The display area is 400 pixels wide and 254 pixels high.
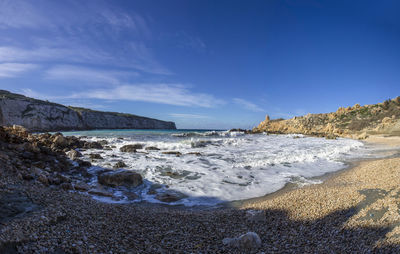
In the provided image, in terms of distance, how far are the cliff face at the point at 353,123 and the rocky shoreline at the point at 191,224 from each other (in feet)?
117

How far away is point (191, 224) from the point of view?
4656 mm

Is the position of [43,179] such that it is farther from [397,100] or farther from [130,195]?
[397,100]

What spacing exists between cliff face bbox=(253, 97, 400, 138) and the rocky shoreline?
117ft

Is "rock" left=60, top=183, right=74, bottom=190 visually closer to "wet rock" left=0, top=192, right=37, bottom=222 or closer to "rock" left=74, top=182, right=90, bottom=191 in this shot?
"rock" left=74, top=182, right=90, bottom=191

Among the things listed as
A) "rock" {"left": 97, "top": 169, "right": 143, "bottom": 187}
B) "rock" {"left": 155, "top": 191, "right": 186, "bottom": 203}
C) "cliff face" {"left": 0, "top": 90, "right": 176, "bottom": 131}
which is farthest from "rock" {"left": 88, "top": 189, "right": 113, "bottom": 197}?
"cliff face" {"left": 0, "top": 90, "right": 176, "bottom": 131}

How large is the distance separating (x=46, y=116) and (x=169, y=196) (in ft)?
211

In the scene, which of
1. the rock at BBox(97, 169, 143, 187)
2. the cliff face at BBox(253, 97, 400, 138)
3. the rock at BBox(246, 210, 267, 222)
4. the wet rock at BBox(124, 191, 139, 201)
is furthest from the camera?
the cliff face at BBox(253, 97, 400, 138)

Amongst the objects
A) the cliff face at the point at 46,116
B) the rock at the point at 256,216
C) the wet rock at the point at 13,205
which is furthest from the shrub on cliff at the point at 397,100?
the cliff face at the point at 46,116

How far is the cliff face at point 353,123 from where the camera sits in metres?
37.5

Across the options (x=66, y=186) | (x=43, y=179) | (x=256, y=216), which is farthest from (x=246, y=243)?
(x=43, y=179)

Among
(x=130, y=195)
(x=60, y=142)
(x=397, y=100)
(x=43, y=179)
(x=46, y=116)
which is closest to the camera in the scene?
(x=43, y=179)

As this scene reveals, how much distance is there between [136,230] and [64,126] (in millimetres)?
69303

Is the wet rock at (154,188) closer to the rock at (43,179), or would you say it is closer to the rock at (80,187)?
the rock at (80,187)

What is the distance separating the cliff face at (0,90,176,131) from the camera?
Answer: 47.6 meters
